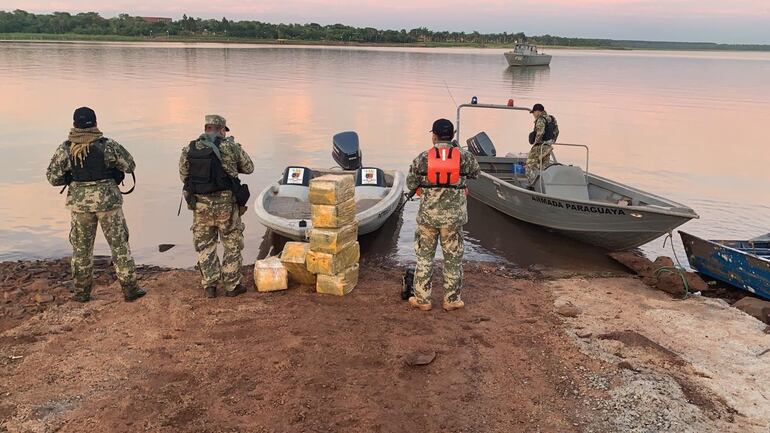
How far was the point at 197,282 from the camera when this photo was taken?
23.5 ft

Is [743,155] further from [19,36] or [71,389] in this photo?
[19,36]

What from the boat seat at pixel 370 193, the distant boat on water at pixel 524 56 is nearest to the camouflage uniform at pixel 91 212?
the boat seat at pixel 370 193

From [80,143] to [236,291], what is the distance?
2275 millimetres

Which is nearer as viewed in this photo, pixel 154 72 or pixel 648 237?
pixel 648 237

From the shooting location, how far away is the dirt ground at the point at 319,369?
168 inches

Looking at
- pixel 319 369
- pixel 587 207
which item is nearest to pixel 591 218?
pixel 587 207

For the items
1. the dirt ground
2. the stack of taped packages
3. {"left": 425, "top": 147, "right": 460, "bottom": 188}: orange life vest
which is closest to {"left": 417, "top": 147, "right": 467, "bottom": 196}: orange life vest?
{"left": 425, "top": 147, "right": 460, "bottom": 188}: orange life vest

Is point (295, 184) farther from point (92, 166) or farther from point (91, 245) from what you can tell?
point (92, 166)

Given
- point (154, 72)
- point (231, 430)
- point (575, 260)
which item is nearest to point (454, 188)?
point (231, 430)

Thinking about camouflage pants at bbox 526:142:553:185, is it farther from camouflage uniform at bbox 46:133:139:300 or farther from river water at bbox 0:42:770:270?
camouflage uniform at bbox 46:133:139:300

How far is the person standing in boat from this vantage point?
10.9 m

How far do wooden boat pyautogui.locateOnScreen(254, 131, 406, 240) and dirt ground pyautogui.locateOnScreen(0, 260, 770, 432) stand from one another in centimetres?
179

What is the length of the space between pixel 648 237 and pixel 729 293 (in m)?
1.47

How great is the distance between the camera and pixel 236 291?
21.9 feet
